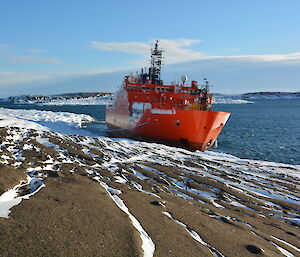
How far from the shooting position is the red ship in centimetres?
2172

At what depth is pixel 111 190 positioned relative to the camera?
7762 mm

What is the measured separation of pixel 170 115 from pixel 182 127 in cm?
138

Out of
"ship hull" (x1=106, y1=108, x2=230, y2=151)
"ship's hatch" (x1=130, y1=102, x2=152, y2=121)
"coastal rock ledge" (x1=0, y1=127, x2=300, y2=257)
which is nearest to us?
"coastal rock ledge" (x1=0, y1=127, x2=300, y2=257)

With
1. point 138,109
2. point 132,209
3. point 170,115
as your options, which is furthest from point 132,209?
point 138,109

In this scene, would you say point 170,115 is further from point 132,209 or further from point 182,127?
point 132,209

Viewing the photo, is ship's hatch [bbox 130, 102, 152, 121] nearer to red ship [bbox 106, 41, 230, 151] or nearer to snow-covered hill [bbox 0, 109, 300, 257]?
red ship [bbox 106, 41, 230, 151]

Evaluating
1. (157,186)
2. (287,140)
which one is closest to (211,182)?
(157,186)

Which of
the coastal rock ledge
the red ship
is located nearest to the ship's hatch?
the red ship

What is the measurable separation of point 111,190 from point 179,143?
15.2 meters

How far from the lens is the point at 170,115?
21.7 metres

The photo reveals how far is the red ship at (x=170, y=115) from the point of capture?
21.7m

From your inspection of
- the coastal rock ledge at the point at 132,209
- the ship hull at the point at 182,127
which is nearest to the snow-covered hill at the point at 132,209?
the coastal rock ledge at the point at 132,209

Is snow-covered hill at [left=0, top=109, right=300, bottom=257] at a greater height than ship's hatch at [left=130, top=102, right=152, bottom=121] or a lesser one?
lesser

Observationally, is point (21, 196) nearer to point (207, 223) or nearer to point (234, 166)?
point (207, 223)
